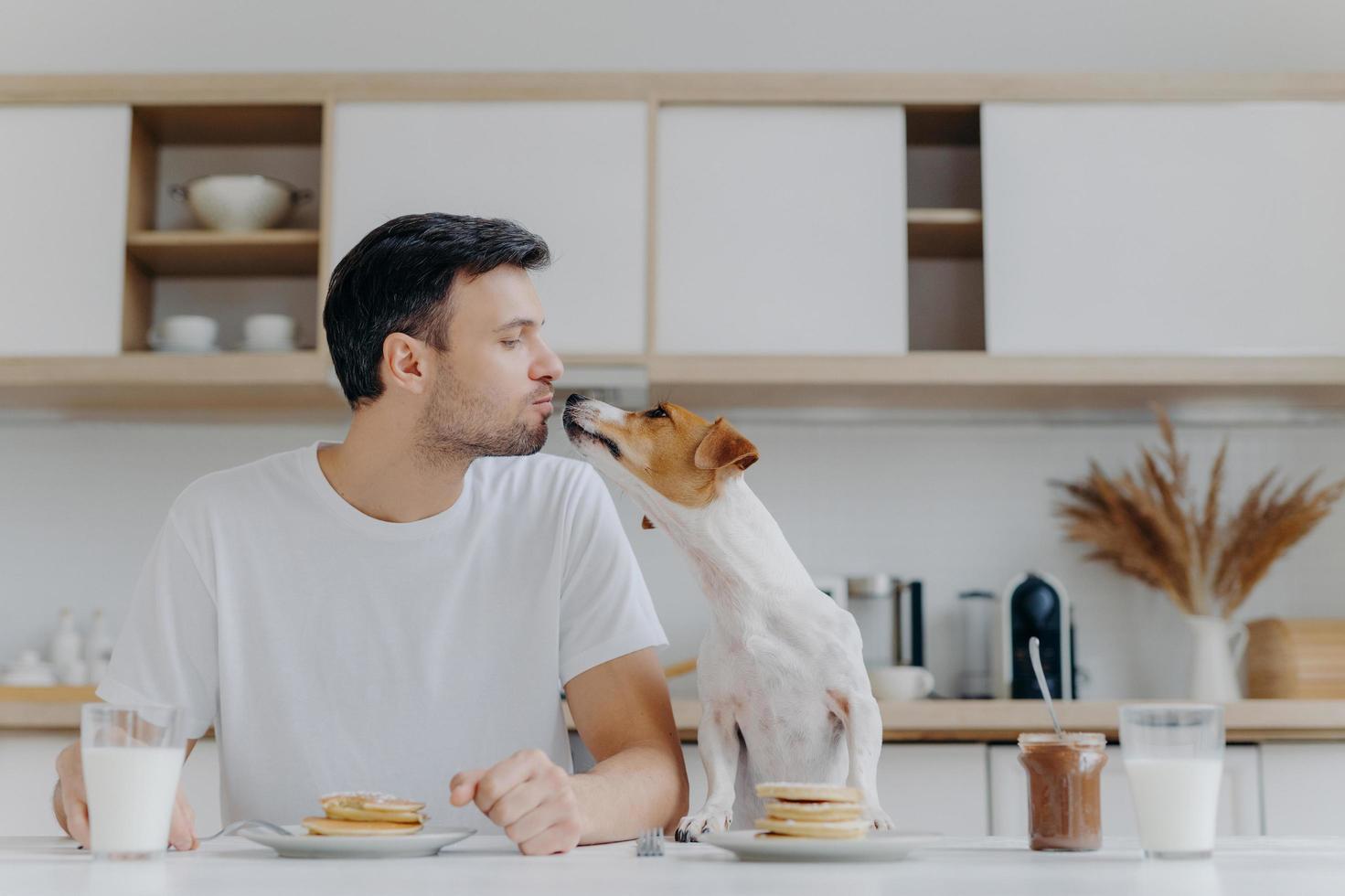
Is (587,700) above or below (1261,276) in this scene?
below

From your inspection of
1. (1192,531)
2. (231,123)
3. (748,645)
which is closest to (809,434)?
(1192,531)

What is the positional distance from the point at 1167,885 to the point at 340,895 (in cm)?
46

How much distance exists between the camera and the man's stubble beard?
58.7 inches

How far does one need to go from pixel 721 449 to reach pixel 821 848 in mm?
597

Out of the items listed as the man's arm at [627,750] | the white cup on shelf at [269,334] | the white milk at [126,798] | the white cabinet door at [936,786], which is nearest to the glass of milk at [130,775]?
the white milk at [126,798]

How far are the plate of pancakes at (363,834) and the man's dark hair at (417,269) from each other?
2.22 ft

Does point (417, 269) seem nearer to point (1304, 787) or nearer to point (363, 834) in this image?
point (363, 834)

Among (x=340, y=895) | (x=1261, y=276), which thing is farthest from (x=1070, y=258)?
(x=340, y=895)

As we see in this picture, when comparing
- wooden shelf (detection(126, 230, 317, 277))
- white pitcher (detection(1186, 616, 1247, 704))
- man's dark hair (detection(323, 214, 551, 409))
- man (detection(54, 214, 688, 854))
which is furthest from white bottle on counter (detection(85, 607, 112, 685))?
white pitcher (detection(1186, 616, 1247, 704))

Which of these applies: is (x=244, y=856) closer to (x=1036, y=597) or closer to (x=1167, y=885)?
(x=1167, y=885)

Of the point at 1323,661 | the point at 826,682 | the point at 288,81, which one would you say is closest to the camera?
the point at 826,682

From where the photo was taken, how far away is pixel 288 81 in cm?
296

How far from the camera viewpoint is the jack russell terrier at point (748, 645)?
4.09 feet

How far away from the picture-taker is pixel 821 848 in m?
0.88
